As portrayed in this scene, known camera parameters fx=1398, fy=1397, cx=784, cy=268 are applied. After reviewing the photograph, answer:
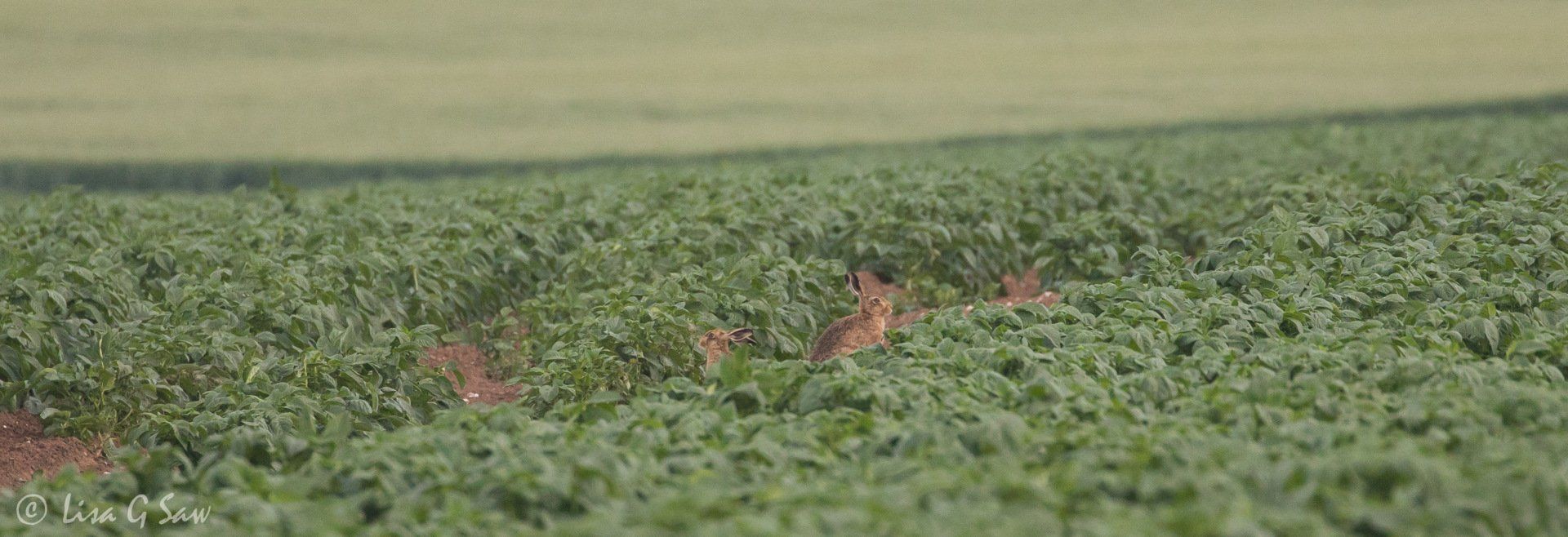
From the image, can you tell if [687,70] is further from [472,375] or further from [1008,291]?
[472,375]

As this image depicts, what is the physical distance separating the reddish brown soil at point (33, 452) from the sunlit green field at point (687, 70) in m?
22.5

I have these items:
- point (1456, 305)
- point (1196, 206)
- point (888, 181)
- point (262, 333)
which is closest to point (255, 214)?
point (262, 333)

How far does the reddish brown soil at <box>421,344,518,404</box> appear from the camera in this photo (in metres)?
8.35

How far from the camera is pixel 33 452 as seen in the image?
23.5 ft

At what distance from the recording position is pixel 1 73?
34.0m

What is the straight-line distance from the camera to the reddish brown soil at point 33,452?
7004 millimetres

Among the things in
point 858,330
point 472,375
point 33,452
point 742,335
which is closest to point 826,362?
point 858,330

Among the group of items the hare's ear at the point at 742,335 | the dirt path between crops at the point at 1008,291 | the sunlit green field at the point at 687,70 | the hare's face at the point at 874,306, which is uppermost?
the sunlit green field at the point at 687,70

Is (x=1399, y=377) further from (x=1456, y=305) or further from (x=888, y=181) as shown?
(x=888, y=181)

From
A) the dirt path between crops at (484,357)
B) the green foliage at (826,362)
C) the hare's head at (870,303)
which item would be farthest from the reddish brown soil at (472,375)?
the hare's head at (870,303)

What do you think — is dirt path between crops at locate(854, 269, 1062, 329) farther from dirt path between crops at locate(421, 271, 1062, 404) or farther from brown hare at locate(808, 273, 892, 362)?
brown hare at locate(808, 273, 892, 362)

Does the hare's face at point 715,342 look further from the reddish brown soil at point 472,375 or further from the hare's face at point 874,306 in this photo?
the reddish brown soil at point 472,375

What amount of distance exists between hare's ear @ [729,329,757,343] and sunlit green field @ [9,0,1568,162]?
74.6 feet

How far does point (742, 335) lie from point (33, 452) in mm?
3684
